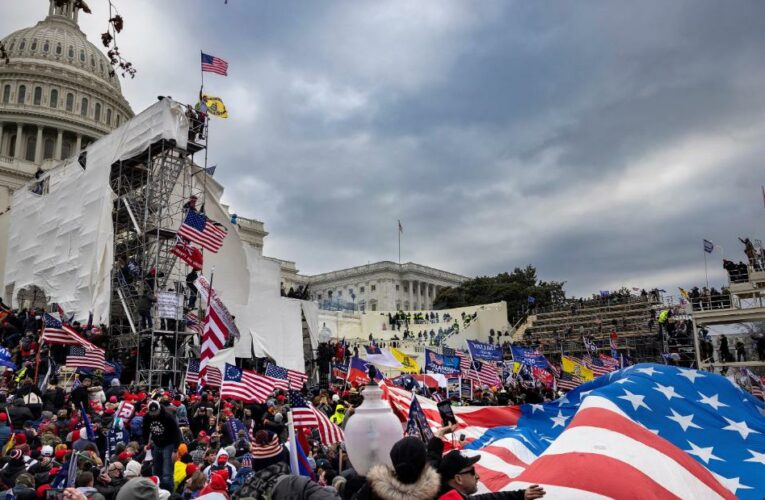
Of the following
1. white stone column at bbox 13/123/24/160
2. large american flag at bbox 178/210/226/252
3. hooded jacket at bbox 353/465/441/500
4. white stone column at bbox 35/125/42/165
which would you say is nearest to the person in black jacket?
hooded jacket at bbox 353/465/441/500

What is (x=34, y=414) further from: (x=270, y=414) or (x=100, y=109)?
(x=100, y=109)

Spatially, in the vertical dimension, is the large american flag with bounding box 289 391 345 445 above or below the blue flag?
below

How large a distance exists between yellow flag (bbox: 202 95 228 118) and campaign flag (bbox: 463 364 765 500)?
71.1ft

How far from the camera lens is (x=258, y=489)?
4301 mm

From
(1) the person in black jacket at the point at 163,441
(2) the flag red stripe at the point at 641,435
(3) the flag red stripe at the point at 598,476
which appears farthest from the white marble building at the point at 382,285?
(3) the flag red stripe at the point at 598,476

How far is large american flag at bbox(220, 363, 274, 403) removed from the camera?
468 inches

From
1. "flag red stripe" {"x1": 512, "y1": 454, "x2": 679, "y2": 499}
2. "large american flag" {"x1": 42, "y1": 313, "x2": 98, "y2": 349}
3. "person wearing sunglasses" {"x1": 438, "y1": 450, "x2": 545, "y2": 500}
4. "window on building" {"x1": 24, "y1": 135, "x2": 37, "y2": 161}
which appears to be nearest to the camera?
"person wearing sunglasses" {"x1": 438, "y1": 450, "x2": 545, "y2": 500}

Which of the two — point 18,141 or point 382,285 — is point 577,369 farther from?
point 382,285

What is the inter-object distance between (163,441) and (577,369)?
55.0 feet

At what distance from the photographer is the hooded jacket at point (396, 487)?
3.15 m

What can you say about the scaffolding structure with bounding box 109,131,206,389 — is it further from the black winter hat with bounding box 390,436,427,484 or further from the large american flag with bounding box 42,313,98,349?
the black winter hat with bounding box 390,436,427,484

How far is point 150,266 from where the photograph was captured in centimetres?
2766

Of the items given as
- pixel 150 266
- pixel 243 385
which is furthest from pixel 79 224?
pixel 243 385

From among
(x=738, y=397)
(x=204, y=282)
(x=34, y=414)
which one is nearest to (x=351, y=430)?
(x=738, y=397)
